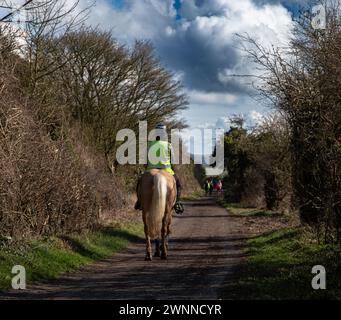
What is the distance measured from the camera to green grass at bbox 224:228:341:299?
7.73m

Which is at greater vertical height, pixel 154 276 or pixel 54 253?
pixel 54 253

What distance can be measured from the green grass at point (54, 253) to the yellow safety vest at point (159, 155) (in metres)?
2.65

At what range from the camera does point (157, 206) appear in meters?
11.9

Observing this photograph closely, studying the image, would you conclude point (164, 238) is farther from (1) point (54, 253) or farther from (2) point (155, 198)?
(1) point (54, 253)

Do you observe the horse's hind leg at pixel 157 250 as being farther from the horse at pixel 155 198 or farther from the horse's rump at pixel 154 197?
the horse's rump at pixel 154 197

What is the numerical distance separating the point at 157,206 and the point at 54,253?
244 centimetres

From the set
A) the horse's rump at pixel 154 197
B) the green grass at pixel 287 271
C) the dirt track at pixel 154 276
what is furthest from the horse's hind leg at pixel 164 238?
the green grass at pixel 287 271

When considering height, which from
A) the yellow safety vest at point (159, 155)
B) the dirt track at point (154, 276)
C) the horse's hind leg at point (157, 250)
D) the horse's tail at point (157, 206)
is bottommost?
the dirt track at point (154, 276)

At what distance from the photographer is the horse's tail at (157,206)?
11844 mm

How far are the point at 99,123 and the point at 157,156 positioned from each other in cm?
1584

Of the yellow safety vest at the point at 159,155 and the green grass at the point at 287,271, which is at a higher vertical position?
the yellow safety vest at the point at 159,155

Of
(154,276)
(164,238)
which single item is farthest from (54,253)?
(154,276)

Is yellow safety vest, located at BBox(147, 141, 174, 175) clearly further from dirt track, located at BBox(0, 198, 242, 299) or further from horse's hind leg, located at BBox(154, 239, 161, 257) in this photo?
dirt track, located at BBox(0, 198, 242, 299)
